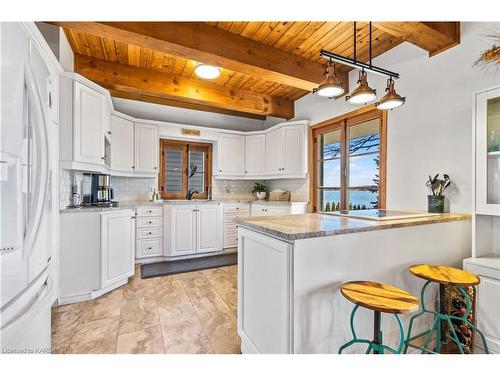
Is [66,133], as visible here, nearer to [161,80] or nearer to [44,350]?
[161,80]

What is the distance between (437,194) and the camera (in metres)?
2.10

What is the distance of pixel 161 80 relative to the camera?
3168 mm

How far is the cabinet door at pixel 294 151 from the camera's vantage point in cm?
383

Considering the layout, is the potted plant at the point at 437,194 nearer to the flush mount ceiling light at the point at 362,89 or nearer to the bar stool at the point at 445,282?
the bar stool at the point at 445,282

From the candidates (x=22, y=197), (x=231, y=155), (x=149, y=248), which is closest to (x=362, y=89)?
(x=22, y=197)

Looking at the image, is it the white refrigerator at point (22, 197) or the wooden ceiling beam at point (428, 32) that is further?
the wooden ceiling beam at point (428, 32)

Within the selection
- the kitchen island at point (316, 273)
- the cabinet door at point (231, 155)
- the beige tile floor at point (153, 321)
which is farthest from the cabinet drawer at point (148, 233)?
the kitchen island at point (316, 273)

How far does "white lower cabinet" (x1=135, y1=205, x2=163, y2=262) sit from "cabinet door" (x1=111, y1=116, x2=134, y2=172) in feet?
2.25

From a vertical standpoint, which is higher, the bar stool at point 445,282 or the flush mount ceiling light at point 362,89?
the flush mount ceiling light at point 362,89

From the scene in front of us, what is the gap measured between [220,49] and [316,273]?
219 centimetres

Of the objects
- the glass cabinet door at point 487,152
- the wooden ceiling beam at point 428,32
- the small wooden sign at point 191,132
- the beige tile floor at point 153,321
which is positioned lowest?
the beige tile floor at point 153,321

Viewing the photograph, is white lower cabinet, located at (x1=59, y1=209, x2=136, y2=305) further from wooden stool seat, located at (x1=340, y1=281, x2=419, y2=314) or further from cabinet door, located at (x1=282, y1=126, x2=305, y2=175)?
cabinet door, located at (x1=282, y1=126, x2=305, y2=175)

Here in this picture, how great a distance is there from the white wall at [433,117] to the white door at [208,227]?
8.54ft
